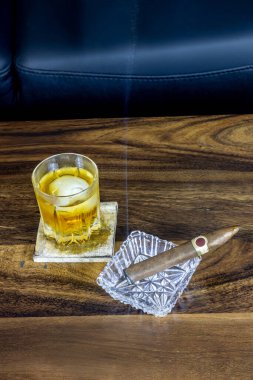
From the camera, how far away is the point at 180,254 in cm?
65

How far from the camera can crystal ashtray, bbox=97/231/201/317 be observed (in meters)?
0.67

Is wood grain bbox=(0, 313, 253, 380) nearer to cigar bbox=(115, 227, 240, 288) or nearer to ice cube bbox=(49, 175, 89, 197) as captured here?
cigar bbox=(115, 227, 240, 288)

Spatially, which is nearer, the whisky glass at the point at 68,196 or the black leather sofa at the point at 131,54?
the whisky glass at the point at 68,196

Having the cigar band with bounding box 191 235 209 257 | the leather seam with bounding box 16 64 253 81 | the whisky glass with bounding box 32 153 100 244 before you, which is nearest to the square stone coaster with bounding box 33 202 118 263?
the whisky glass with bounding box 32 153 100 244

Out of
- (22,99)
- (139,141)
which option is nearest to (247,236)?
(139,141)

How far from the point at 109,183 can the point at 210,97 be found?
0.45m

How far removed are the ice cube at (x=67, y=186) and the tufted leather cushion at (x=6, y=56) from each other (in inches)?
20.4

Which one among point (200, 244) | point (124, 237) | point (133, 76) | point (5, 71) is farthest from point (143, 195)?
point (5, 71)

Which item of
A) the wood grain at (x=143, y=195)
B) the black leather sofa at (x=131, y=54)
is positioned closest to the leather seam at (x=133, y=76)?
the black leather sofa at (x=131, y=54)

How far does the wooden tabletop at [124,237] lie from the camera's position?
63 cm

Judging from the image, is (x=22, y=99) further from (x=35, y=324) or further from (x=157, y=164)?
(x=35, y=324)

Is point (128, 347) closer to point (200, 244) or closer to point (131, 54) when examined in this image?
point (200, 244)

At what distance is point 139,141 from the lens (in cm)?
87

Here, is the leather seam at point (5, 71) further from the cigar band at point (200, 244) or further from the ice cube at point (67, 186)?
the cigar band at point (200, 244)
